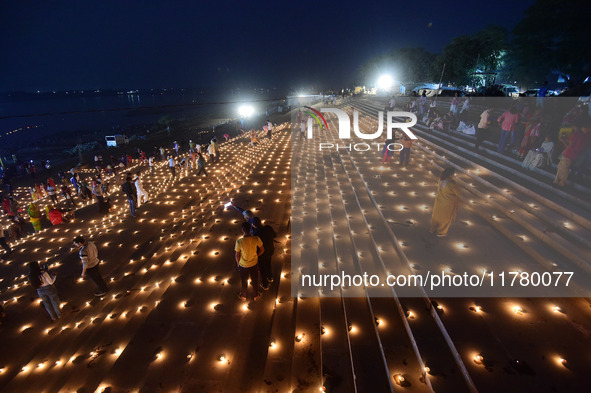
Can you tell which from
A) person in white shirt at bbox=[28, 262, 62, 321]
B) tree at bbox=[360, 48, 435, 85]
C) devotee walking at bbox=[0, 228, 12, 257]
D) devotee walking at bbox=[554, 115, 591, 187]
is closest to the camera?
person in white shirt at bbox=[28, 262, 62, 321]

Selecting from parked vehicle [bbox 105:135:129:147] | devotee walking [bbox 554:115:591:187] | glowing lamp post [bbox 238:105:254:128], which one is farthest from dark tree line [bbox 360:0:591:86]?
parked vehicle [bbox 105:135:129:147]

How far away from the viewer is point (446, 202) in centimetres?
520

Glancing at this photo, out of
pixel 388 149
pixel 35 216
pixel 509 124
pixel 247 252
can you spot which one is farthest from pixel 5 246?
pixel 509 124

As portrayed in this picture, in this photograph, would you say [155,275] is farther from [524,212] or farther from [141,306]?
[524,212]

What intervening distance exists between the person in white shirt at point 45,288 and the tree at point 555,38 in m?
24.7

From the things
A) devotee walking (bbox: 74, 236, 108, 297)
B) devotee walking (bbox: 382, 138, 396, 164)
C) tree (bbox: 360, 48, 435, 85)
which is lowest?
devotee walking (bbox: 74, 236, 108, 297)

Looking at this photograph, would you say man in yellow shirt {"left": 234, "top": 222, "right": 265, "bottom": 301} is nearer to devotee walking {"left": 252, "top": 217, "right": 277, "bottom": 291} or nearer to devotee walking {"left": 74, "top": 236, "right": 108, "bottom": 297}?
devotee walking {"left": 252, "top": 217, "right": 277, "bottom": 291}

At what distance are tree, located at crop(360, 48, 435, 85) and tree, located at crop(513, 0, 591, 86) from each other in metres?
30.5

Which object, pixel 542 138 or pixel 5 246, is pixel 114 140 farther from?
pixel 542 138

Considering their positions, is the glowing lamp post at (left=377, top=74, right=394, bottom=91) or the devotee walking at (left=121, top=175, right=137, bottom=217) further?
the glowing lamp post at (left=377, top=74, right=394, bottom=91)

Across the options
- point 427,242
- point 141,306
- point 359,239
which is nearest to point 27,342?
point 141,306

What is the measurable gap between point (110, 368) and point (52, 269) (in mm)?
4764

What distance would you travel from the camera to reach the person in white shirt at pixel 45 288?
4719 mm

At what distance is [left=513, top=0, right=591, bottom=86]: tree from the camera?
14.7 metres
